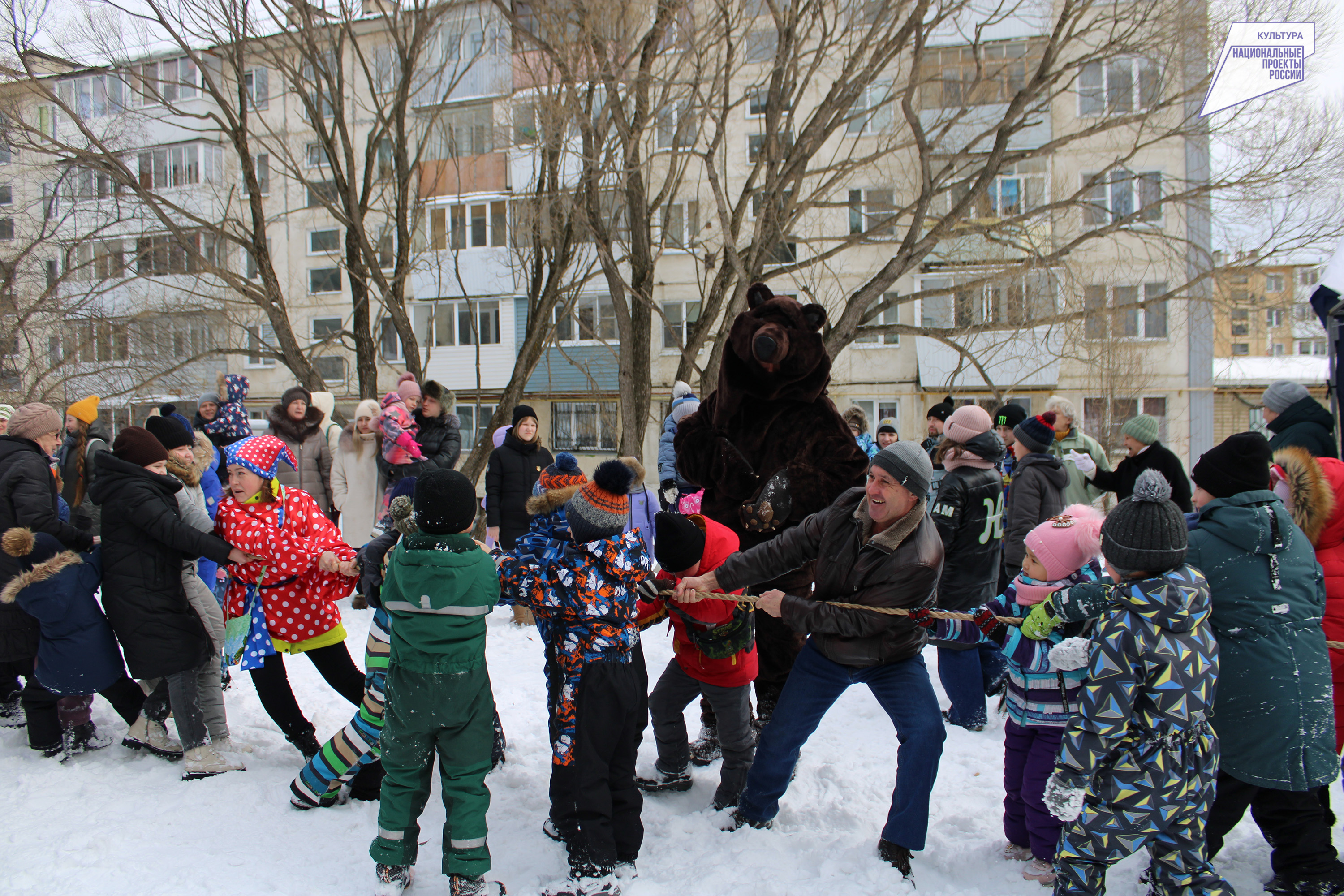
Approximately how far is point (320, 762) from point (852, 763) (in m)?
2.55

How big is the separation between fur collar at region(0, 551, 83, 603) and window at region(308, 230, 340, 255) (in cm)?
2363

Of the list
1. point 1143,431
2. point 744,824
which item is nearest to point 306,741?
point 744,824

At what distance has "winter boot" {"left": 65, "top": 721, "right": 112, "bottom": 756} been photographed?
449 cm

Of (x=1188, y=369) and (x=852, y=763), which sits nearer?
(x=852, y=763)

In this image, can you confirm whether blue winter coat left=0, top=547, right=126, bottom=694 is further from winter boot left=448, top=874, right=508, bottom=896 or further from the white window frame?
the white window frame

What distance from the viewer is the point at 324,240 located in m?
26.3

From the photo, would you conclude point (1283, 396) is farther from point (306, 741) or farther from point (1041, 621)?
point (306, 741)

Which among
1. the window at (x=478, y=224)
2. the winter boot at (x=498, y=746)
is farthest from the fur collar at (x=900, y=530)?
the window at (x=478, y=224)

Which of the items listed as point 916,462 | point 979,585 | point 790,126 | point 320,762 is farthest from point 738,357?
point 790,126

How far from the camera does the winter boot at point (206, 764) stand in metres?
4.12

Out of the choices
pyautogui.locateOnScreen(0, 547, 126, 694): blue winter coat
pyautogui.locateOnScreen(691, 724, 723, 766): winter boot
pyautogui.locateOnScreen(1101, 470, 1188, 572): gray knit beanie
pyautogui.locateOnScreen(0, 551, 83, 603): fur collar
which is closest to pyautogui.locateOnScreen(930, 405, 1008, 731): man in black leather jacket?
pyautogui.locateOnScreen(691, 724, 723, 766): winter boot

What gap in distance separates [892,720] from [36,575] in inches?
166

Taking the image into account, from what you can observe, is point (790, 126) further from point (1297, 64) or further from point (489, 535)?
point (489, 535)

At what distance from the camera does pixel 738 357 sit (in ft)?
15.0
